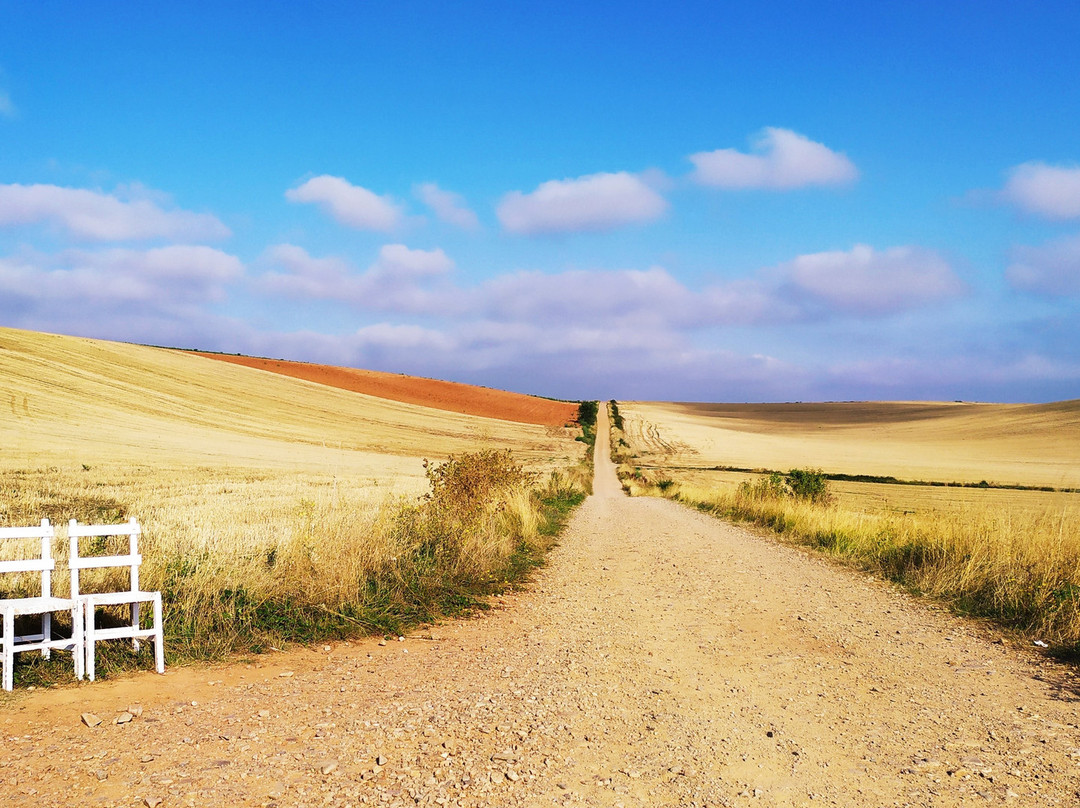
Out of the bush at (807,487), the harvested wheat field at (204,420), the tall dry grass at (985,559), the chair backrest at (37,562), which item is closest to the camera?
the chair backrest at (37,562)

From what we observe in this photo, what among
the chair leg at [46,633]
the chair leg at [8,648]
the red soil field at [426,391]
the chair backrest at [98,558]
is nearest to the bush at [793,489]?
the chair backrest at [98,558]

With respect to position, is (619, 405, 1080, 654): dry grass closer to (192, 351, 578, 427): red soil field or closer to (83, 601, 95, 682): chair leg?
(83, 601, 95, 682): chair leg

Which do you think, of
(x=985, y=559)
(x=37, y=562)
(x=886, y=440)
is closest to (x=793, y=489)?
(x=985, y=559)

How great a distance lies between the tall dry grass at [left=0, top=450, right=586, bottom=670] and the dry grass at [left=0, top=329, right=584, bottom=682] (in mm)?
26

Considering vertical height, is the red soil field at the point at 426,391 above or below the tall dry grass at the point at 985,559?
above

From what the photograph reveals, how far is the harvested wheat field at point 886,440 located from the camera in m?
58.6

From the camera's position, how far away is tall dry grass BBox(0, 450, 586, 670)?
7.52 meters

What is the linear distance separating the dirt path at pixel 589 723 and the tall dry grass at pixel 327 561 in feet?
2.08

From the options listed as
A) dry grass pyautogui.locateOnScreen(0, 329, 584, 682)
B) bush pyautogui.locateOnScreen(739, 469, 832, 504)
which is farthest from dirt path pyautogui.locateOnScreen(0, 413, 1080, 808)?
bush pyautogui.locateOnScreen(739, 469, 832, 504)

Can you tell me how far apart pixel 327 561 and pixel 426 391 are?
86.5m

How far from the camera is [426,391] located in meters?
94.1

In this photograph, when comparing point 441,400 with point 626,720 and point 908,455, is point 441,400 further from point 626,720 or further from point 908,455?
point 626,720

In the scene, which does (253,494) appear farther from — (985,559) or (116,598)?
(985,559)

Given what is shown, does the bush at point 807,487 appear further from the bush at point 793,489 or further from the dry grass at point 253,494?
the dry grass at point 253,494
